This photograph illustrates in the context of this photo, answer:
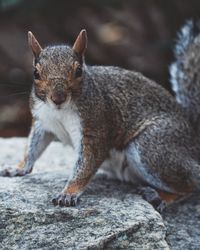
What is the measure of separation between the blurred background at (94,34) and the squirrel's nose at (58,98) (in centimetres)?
357

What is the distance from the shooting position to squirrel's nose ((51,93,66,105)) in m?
3.63

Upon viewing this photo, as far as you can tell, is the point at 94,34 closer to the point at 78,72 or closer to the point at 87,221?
the point at 78,72

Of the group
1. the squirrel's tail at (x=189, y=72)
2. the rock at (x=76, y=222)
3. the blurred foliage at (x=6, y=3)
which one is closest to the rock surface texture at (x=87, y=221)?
the rock at (x=76, y=222)

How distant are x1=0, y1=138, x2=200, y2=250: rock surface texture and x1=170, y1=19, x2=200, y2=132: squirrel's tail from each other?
0.84m

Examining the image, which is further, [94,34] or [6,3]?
[94,34]

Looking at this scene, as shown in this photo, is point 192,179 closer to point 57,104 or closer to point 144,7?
point 57,104

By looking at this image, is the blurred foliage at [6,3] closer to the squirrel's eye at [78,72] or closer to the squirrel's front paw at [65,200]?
the squirrel's eye at [78,72]

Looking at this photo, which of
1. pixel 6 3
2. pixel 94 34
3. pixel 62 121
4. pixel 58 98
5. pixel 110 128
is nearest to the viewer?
pixel 58 98

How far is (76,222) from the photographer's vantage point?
3.65 meters

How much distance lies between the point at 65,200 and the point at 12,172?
626 millimetres

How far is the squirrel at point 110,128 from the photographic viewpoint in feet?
12.5

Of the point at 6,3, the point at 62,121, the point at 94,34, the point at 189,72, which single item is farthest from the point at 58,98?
the point at 94,34

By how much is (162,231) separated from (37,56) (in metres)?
1.12

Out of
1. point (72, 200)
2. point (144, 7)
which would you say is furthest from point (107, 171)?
point (144, 7)
